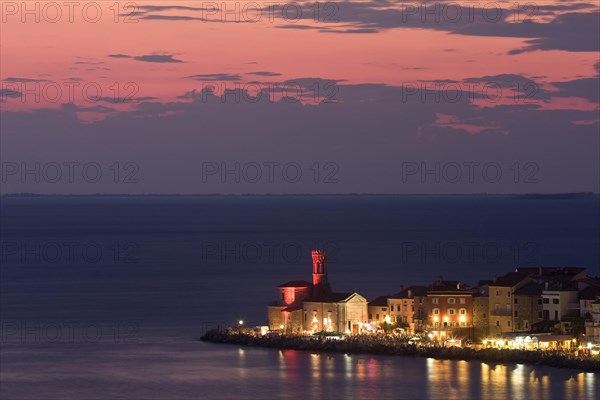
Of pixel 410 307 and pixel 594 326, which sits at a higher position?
pixel 410 307

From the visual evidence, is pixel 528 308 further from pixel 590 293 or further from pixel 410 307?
pixel 410 307

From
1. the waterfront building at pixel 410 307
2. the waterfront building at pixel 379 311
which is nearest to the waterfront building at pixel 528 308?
the waterfront building at pixel 410 307

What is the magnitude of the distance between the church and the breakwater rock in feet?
3.57

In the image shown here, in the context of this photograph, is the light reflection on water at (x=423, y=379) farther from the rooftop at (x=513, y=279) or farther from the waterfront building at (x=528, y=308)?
the rooftop at (x=513, y=279)

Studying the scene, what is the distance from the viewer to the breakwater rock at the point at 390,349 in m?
49.1

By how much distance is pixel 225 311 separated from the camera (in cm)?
7025

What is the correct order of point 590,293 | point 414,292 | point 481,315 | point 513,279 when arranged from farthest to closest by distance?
point 414,292
point 481,315
point 513,279
point 590,293

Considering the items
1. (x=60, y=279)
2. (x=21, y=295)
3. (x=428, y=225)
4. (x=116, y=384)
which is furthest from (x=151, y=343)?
(x=428, y=225)

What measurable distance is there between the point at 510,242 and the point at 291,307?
7443cm

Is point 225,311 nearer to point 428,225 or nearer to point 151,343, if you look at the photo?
point 151,343

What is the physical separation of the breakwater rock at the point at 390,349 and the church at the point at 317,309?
1088mm

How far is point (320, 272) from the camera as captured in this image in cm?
5816

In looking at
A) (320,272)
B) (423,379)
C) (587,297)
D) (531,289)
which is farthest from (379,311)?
(423,379)

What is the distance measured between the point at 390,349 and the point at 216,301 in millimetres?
23734
